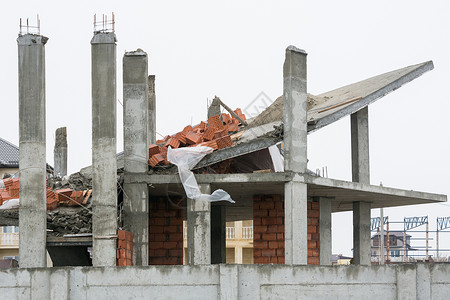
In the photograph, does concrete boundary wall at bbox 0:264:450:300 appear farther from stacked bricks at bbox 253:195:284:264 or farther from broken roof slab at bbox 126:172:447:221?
stacked bricks at bbox 253:195:284:264

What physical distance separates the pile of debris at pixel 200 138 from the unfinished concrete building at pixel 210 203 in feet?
0.11

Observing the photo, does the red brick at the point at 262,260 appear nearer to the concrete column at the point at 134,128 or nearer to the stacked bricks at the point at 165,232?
the stacked bricks at the point at 165,232

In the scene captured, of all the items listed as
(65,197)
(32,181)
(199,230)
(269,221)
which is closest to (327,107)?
(269,221)

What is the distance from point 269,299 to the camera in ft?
41.0

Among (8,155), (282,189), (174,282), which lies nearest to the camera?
(174,282)

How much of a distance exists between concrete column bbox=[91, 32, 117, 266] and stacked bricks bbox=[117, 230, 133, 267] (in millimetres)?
205

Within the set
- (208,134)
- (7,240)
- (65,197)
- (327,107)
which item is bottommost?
(7,240)

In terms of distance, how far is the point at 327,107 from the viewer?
67.1 feet

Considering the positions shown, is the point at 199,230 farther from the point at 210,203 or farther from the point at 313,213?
the point at 313,213

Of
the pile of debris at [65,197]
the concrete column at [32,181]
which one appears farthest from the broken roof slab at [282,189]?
the concrete column at [32,181]

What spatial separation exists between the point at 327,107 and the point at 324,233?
3.33 meters

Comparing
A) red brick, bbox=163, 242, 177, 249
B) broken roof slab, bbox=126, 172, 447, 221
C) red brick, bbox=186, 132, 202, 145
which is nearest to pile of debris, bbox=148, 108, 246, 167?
red brick, bbox=186, 132, 202, 145

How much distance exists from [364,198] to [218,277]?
10.7 metres

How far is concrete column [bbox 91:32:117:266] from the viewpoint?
16.8m
